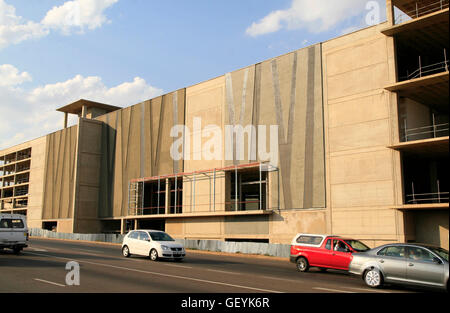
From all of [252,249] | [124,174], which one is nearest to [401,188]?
[252,249]

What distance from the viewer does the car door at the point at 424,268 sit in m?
11.7

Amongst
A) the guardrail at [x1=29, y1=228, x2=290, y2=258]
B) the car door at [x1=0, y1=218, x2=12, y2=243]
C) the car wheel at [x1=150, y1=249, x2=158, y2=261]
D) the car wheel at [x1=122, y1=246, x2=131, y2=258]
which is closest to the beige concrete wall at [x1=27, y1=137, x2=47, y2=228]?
the guardrail at [x1=29, y1=228, x2=290, y2=258]

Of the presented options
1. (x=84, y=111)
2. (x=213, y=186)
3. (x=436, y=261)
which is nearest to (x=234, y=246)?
(x=213, y=186)

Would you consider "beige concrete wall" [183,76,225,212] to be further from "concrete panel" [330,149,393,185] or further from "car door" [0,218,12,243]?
"car door" [0,218,12,243]

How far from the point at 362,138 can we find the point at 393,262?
1770cm

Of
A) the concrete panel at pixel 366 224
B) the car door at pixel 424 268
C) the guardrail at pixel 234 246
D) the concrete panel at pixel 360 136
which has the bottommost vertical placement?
the guardrail at pixel 234 246

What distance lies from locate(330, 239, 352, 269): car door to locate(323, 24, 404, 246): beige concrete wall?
1068 centimetres

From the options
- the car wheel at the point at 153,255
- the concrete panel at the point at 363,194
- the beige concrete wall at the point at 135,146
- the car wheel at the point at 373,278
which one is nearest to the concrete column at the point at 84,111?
the beige concrete wall at the point at 135,146

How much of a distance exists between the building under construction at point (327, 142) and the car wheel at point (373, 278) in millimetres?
13267

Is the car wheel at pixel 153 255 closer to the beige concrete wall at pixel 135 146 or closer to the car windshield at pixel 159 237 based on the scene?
the car windshield at pixel 159 237

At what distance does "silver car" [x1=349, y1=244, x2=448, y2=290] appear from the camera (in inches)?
464

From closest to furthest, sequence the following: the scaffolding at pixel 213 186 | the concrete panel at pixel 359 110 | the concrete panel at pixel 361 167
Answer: the concrete panel at pixel 361 167 < the concrete panel at pixel 359 110 < the scaffolding at pixel 213 186

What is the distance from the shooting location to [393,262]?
1273cm
